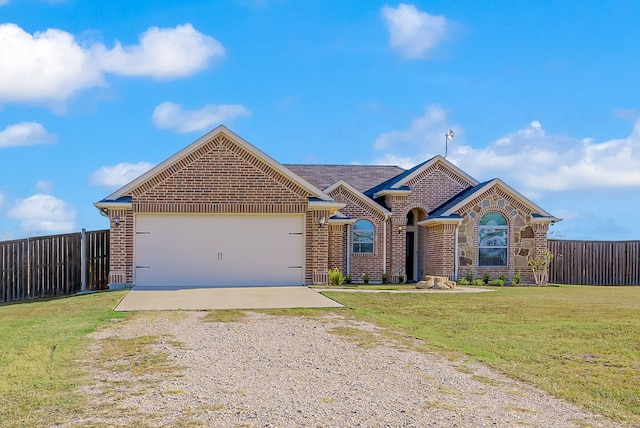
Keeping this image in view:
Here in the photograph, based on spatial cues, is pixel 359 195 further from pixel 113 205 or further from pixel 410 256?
pixel 113 205

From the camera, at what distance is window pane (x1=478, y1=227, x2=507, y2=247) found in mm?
22922

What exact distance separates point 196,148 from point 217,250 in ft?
9.95

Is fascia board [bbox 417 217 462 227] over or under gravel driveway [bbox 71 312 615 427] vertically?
over

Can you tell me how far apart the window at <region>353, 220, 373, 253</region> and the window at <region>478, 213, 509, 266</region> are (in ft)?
13.1

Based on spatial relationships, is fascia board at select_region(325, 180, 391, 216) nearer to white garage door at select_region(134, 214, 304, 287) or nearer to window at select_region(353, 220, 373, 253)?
window at select_region(353, 220, 373, 253)

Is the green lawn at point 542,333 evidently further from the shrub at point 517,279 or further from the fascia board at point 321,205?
Result: the shrub at point 517,279

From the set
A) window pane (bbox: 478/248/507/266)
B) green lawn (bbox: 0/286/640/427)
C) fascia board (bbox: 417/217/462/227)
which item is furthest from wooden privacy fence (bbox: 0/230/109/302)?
window pane (bbox: 478/248/507/266)

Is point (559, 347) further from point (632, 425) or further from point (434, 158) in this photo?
point (434, 158)

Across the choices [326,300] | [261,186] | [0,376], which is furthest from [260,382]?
[261,186]

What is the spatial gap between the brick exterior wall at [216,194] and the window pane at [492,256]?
7148 mm

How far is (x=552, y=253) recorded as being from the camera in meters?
25.3

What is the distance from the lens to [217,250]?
1834cm

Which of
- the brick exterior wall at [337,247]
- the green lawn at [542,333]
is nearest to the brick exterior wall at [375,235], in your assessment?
the brick exterior wall at [337,247]

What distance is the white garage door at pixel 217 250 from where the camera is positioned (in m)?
18.2
